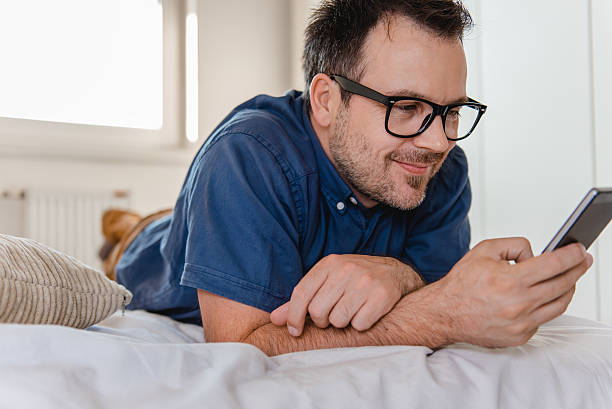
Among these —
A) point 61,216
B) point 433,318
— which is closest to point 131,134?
point 61,216

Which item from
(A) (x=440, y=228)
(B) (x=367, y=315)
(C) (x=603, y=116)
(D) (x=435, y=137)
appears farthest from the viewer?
(C) (x=603, y=116)

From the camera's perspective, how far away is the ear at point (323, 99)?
3.81 feet

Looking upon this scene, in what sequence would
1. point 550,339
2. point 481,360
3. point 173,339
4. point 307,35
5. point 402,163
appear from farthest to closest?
1. point 307,35
2. point 402,163
3. point 173,339
4. point 550,339
5. point 481,360

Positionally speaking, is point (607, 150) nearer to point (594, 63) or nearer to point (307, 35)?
point (594, 63)

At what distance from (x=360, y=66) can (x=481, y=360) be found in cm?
64

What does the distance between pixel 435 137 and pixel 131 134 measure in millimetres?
2453

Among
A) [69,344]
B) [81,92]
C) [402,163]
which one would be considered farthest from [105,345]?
[81,92]

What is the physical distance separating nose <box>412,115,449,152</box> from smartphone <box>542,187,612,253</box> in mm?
349

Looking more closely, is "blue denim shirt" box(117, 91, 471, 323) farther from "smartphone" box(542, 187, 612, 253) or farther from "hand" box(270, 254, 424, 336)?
"smartphone" box(542, 187, 612, 253)

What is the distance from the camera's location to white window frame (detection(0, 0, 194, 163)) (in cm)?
281

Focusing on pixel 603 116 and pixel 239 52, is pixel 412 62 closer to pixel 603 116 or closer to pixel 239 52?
pixel 603 116

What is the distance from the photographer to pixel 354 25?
1130 millimetres

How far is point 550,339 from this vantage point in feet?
2.57

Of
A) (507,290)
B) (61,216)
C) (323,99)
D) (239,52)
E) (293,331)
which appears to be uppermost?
(239,52)
